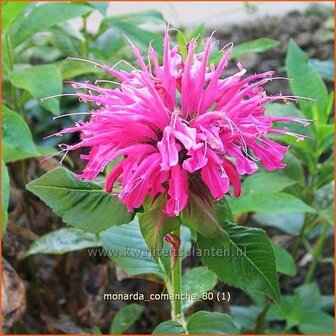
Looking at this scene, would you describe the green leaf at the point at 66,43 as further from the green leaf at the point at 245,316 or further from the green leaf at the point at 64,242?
the green leaf at the point at 245,316

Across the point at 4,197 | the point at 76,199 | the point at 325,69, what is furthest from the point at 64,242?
the point at 325,69

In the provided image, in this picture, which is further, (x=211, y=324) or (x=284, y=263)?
(x=284, y=263)

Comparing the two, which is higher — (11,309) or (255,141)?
(255,141)

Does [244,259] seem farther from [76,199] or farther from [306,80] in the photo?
[306,80]

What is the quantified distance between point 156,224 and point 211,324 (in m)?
0.15

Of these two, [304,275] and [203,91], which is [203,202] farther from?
[304,275]

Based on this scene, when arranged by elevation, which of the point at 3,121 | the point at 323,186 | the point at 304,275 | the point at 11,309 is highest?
the point at 3,121

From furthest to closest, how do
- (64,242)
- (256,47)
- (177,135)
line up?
1. (256,47)
2. (64,242)
3. (177,135)

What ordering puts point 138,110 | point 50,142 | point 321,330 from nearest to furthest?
point 138,110 → point 321,330 → point 50,142

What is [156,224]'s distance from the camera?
64 cm

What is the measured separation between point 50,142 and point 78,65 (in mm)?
229

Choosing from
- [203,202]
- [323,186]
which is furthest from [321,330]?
[203,202]

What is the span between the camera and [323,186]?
1052 millimetres

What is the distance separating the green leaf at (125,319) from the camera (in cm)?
97
